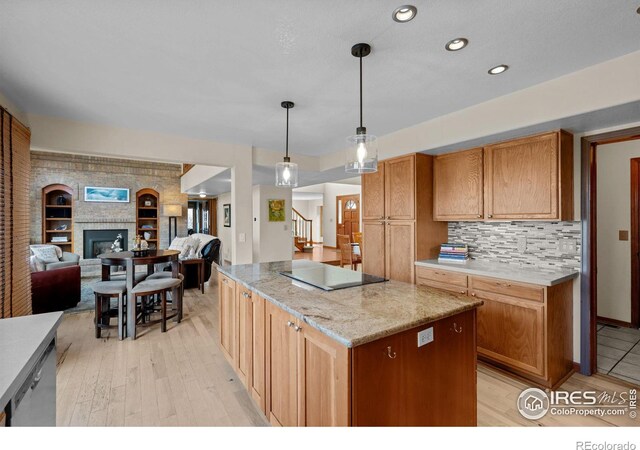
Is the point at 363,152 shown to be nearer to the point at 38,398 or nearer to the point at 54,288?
the point at 38,398

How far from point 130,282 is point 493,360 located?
12.5ft

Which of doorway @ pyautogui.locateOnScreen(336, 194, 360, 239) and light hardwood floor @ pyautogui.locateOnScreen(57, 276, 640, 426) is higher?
doorway @ pyautogui.locateOnScreen(336, 194, 360, 239)

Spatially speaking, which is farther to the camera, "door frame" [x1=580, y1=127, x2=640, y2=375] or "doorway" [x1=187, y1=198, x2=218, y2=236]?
"doorway" [x1=187, y1=198, x2=218, y2=236]

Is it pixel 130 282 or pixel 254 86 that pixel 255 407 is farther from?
pixel 254 86

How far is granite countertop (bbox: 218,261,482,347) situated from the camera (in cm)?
130

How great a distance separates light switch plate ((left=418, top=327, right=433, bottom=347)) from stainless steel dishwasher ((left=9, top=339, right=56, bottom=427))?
153 cm

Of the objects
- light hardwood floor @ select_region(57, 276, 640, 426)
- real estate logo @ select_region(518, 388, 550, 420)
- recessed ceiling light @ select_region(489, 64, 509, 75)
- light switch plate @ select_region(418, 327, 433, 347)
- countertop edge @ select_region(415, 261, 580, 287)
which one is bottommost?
real estate logo @ select_region(518, 388, 550, 420)

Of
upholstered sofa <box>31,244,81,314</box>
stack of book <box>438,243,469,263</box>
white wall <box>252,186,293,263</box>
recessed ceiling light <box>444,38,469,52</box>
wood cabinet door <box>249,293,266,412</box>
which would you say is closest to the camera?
recessed ceiling light <box>444,38,469,52</box>

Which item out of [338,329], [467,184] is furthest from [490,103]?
[338,329]

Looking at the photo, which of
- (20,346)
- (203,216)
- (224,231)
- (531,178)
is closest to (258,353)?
(20,346)

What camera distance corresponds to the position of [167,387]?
2404 millimetres

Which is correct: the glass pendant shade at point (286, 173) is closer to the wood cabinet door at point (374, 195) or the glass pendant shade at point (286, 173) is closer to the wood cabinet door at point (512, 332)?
the wood cabinet door at point (374, 195)

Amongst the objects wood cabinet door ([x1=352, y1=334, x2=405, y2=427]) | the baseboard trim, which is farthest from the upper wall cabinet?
the baseboard trim

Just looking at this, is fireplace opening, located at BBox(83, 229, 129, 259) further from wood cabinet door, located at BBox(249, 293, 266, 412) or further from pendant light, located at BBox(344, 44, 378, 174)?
pendant light, located at BBox(344, 44, 378, 174)
